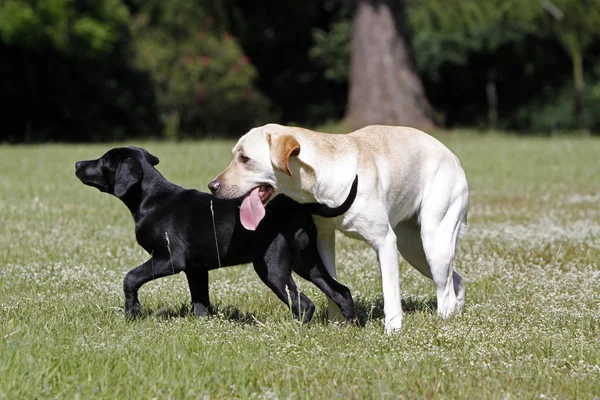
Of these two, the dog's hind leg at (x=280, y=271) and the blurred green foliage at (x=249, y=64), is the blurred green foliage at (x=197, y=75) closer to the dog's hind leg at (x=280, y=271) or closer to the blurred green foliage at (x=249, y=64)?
the blurred green foliage at (x=249, y=64)

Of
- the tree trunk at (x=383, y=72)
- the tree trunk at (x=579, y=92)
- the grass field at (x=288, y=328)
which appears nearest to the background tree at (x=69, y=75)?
the tree trunk at (x=383, y=72)

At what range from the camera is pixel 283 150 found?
17.6 feet

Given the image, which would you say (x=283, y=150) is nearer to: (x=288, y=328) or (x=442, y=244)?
(x=288, y=328)

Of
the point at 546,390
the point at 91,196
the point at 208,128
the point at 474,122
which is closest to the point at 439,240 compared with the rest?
the point at 546,390

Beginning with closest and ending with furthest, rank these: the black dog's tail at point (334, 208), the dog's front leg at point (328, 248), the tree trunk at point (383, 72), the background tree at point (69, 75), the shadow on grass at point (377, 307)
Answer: the black dog's tail at point (334, 208)
the dog's front leg at point (328, 248)
the shadow on grass at point (377, 307)
the tree trunk at point (383, 72)
the background tree at point (69, 75)

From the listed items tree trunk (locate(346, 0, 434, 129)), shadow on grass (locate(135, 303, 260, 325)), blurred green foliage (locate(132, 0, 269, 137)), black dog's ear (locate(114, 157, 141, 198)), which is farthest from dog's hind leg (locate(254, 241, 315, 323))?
blurred green foliage (locate(132, 0, 269, 137))

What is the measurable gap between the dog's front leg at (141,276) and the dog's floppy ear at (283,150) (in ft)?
3.46

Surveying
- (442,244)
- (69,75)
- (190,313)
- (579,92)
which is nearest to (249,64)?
(69,75)

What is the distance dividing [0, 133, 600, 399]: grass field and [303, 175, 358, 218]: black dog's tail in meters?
0.72

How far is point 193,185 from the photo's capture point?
14.1 m

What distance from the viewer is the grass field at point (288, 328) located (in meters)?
4.33

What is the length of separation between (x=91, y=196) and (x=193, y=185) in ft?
5.78

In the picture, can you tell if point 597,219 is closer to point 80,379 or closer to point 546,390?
point 546,390

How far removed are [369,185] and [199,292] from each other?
1491 millimetres
